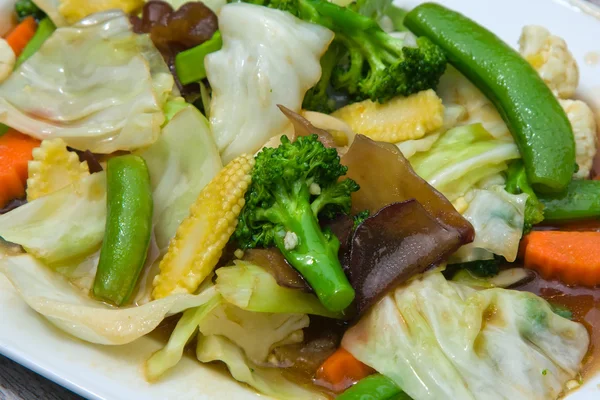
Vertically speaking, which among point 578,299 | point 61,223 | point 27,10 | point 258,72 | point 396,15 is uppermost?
point 396,15

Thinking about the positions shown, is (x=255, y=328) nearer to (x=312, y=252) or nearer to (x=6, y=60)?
(x=312, y=252)

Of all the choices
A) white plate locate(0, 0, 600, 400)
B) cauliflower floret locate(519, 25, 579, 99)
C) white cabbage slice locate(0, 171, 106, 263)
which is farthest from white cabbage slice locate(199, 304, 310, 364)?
cauliflower floret locate(519, 25, 579, 99)

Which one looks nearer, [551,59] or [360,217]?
[360,217]

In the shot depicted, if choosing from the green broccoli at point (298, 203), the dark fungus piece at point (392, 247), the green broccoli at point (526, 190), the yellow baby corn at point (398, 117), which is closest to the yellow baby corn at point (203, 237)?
the green broccoli at point (298, 203)

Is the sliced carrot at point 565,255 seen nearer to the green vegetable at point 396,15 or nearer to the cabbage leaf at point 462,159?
the cabbage leaf at point 462,159

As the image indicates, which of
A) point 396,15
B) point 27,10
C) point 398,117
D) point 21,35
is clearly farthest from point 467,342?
point 27,10

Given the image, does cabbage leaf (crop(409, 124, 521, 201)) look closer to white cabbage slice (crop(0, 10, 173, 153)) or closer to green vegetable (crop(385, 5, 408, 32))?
green vegetable (crop(385, 5, 408, 32))

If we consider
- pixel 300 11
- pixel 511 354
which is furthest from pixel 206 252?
pixel 300 11
